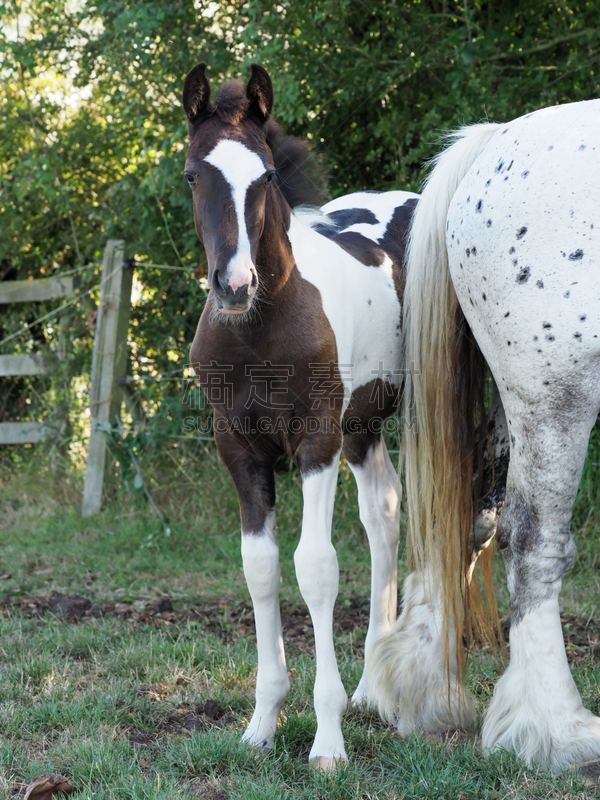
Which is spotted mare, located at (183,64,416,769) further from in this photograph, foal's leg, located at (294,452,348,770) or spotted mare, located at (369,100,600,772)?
spotted mare, located at (369,100,600,772)

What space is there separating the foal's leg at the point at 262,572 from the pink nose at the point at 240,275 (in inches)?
24.0

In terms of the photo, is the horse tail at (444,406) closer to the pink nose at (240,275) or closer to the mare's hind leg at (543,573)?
the mare's hind leg at (543,573)

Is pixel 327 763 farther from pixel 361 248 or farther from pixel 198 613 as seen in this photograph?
pixel 361 248

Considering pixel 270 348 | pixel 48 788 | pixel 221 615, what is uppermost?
pixel 270 348

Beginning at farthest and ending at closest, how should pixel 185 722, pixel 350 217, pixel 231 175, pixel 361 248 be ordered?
pixel 350 217, pixel 361 248, pixel 185 722, pixel 231 175

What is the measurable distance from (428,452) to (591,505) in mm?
2212

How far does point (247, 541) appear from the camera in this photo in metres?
2.38

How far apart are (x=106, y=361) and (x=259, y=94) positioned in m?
3.81

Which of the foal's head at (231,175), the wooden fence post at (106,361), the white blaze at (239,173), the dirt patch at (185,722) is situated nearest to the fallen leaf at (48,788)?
the dirt patch at (185,722)

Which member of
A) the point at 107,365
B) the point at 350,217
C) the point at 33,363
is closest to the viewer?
the point at 350,217

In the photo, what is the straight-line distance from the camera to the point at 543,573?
214cm

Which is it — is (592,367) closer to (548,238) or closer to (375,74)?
(548,238)

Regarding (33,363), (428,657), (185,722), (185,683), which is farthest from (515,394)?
(33,363)

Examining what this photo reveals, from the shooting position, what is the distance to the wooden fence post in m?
5.68
